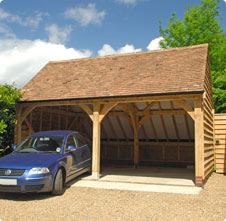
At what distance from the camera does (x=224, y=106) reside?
21.3m

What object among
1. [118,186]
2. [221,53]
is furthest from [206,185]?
[221,53]

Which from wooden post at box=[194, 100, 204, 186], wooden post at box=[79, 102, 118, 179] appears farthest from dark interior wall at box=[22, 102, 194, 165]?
wooden post at box=[194, 100, 204, 186]

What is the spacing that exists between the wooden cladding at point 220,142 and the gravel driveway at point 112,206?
5.29 metres

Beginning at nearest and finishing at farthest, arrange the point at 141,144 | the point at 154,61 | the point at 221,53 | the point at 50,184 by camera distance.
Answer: the point at 50,184, the point at 154,61, the point at 141,144, the point at 221,53

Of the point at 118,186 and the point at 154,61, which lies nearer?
the point at 118,186

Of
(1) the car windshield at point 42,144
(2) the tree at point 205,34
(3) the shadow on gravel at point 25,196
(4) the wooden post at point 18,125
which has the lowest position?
(3) the shadow on gravel at point 25,196

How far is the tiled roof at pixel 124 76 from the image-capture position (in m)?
10.8

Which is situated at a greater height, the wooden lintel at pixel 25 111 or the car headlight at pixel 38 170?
the wooden lintel at pixel 25 111

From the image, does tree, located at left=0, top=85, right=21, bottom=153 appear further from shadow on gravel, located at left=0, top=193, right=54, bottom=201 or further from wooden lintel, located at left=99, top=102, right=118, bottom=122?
wooden lintel, located at left=99, top=102, right=118, bottom=122

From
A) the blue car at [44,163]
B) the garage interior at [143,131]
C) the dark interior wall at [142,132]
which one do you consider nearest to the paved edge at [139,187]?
the blue car at [44,163]

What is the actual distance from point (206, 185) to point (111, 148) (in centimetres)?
848

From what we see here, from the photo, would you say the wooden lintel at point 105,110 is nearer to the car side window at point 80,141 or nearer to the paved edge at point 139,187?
the car side window at point 80,141

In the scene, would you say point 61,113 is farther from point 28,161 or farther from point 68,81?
point 28,161

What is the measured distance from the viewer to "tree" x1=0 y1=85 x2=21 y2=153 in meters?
11.5
